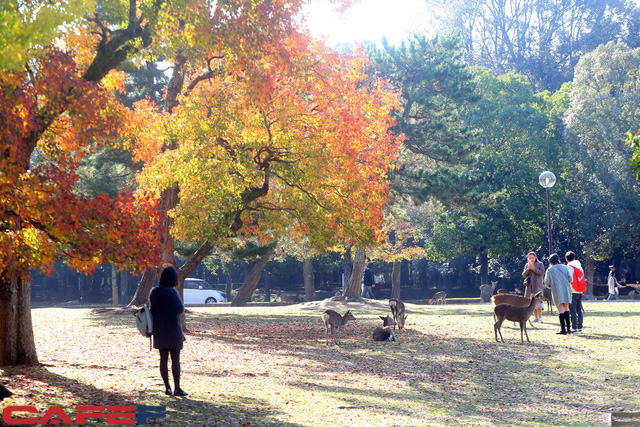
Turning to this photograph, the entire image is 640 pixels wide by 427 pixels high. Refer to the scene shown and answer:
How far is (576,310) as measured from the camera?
16.1 meters

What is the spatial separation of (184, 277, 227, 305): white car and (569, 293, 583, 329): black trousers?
30319 mm

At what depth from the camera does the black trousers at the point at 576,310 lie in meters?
15.5

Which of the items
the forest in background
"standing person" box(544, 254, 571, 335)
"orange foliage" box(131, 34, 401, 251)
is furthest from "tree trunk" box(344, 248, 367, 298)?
"standing person" box(544, 254, 571, 335)

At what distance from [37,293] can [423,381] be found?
44328mm

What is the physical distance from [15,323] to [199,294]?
33174 millimetres

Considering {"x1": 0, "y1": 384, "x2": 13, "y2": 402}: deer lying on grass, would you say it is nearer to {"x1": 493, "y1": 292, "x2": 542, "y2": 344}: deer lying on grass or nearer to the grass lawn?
→ the grass lawn

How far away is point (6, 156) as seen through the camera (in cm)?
759

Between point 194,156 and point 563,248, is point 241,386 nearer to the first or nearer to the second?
point 194,156

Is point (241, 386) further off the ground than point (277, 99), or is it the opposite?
point (277, 99)

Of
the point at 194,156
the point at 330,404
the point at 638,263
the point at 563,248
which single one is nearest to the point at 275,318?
the point at 194,156

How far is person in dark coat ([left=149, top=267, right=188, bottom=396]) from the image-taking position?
8.47 meters

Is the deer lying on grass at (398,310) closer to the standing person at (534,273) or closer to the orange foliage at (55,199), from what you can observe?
the standing person at (534,273)

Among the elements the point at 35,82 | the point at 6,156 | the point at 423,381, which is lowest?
the point at 423,381

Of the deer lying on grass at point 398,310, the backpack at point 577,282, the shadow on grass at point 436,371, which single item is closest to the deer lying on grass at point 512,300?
the shadow on grass at point 436,371
